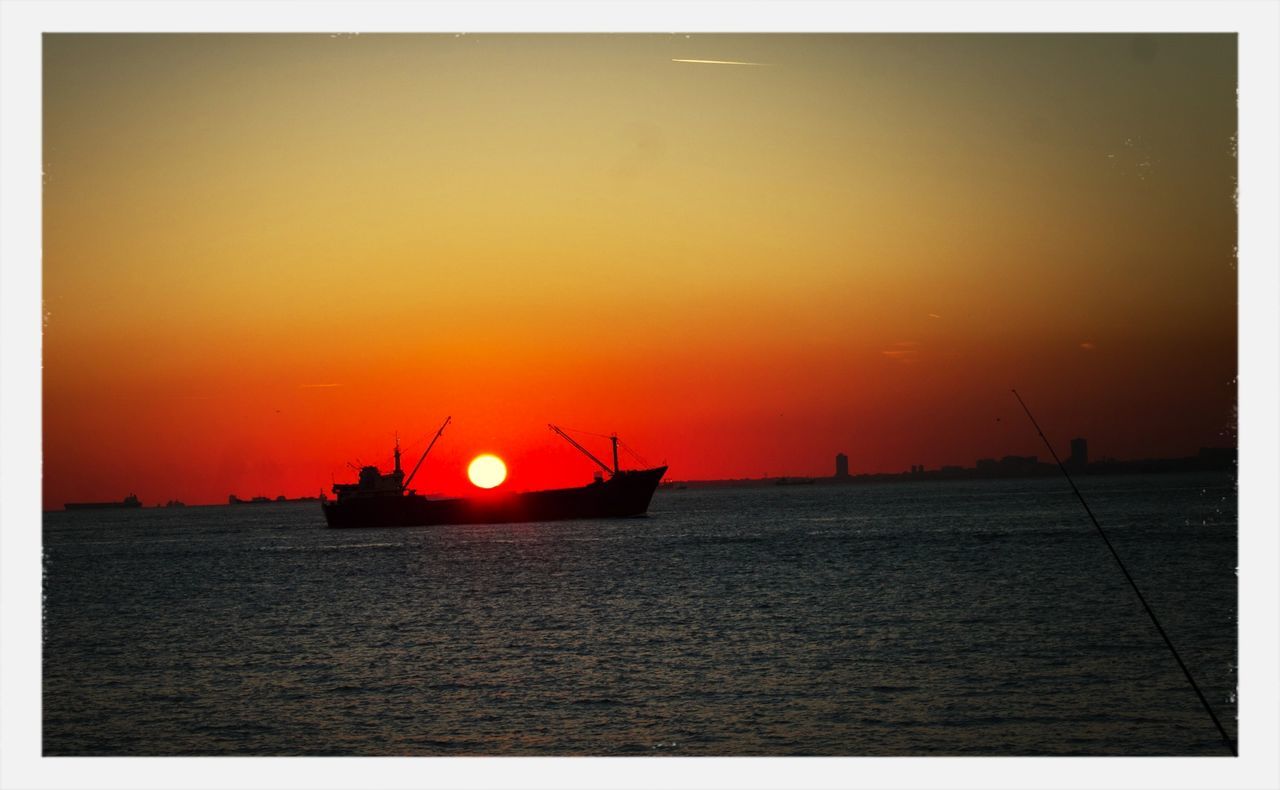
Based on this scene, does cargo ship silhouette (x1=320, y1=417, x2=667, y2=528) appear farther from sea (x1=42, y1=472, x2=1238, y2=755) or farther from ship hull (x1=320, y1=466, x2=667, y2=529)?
sea (x1=42, y1=472, x2=1238, y2=755)

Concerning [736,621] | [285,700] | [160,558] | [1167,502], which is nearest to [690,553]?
[736,621]

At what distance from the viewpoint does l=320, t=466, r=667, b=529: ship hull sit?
82062 mm

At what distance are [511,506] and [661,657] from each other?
6738 centimetres

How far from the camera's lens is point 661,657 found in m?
20.1

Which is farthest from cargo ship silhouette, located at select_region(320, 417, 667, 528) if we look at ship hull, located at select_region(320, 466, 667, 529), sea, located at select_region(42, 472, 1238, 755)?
sea, located at select_region(42, 472, 1238, 755)

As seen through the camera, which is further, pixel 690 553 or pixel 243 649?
pixel 690 553

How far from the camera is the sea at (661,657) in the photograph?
13969 mm

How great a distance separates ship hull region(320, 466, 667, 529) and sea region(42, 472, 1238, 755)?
36.6 m

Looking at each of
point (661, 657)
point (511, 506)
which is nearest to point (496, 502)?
point (511, 506)

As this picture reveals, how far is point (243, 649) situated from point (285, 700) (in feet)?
22.2

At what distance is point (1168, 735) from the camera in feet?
44.1

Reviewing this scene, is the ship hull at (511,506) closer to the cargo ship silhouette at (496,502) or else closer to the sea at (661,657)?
the cargo ship silhouette at (496,502)

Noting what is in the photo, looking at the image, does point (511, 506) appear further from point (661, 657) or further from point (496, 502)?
point (661, 657)

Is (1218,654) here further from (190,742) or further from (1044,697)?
(190,742)
